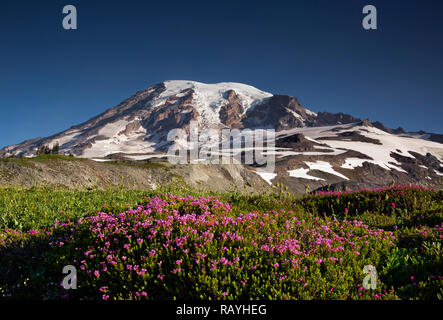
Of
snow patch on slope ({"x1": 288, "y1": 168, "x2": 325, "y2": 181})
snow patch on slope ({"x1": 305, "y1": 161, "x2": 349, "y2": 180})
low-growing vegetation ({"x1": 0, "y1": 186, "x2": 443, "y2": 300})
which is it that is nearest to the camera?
low-growing vegetation ({"x1": 0, "y1": 186, "x2": 443, "y2": 300})

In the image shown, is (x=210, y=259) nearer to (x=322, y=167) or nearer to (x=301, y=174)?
(x=301, y=174)

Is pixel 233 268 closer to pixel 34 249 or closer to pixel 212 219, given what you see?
pixel 212 219

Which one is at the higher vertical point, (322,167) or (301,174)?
(322,167)

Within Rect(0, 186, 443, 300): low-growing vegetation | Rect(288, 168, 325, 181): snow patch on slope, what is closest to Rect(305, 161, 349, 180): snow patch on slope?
Rect(288, 168, 325, 181): snow patch on slope

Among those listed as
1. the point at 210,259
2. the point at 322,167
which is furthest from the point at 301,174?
the point at 210,259

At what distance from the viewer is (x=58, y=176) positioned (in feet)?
103

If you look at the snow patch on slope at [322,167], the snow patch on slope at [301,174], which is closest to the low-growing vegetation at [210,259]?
the snow patch on slope at [301,174]

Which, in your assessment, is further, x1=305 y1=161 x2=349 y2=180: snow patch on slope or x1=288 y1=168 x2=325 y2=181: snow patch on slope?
x1=305 y1=161 x2=349 y2=180: snow patch on slope

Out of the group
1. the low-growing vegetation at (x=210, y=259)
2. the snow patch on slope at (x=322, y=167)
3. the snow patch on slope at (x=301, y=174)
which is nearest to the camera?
the low-growing vegetation at (x=210, y=259)

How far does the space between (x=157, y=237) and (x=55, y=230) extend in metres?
2.81

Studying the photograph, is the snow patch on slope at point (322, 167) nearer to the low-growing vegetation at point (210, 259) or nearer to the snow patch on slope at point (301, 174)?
the snow patch on slope at point (301, 174)

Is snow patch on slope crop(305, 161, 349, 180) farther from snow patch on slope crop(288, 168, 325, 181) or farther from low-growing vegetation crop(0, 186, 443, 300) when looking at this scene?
low-growing vegetation crop(0, 186, 443, 300)

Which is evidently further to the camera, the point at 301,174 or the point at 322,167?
the point at 322,167

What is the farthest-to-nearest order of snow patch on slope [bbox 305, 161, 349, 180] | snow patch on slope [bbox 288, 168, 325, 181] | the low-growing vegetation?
snow patch on slope [bbox 305, 161, 349, 180], snow patch on slope [bbox 288, 168, 325, 181], the low-growing vegetation
